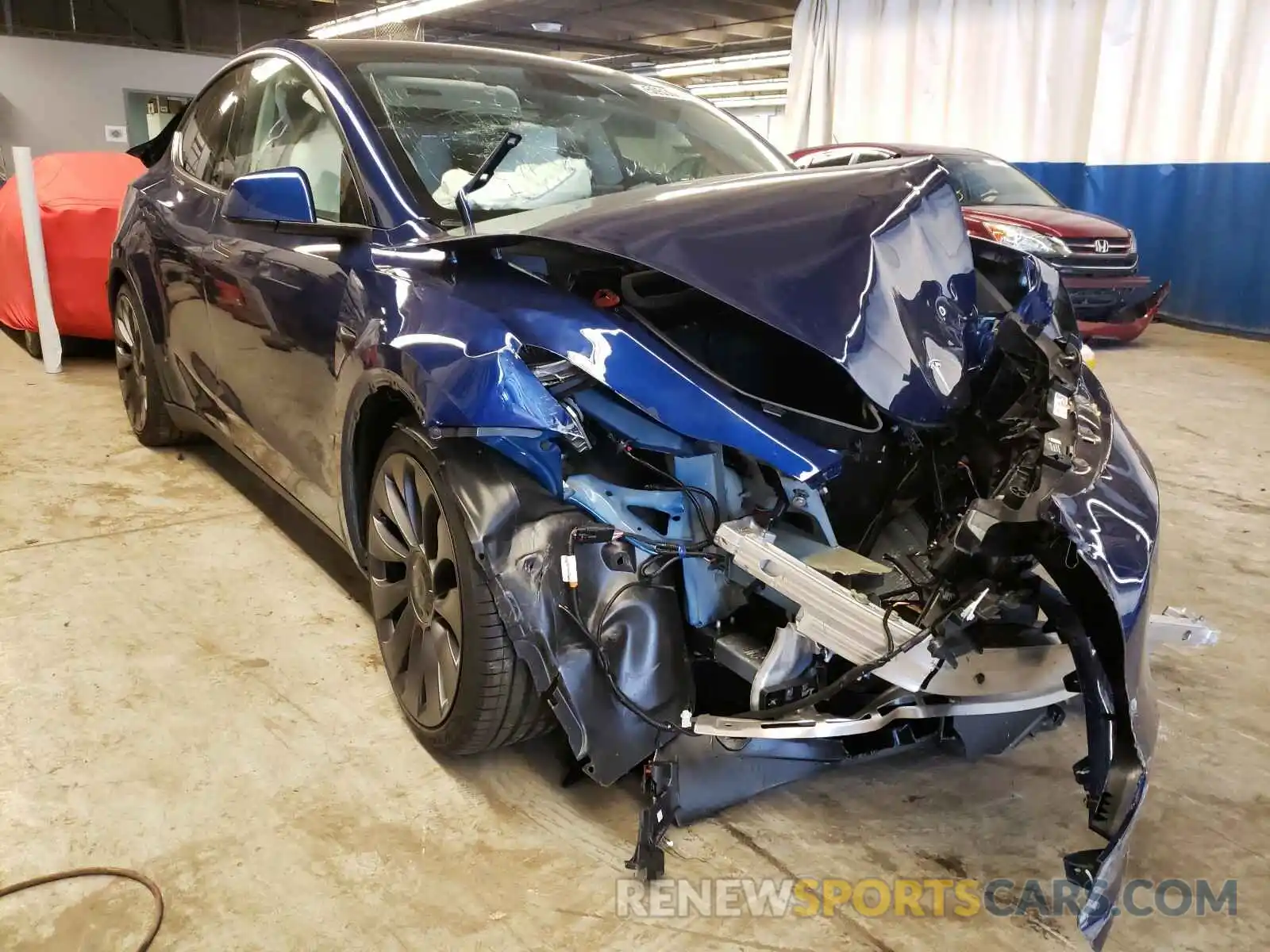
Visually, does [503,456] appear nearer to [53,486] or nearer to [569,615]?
[569,615]

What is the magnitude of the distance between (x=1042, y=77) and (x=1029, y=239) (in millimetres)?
3674

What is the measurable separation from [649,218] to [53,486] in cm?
296

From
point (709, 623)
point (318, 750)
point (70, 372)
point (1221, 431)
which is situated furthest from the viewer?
point (70, 372)

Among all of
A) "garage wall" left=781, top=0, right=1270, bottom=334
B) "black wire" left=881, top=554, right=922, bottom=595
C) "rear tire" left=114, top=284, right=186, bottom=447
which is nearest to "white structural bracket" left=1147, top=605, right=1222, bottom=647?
"black wire" left=881, top=554, right=922, bottom=595

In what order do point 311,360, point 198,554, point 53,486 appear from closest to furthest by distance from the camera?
point 311,360
point 198,554
point 53,486

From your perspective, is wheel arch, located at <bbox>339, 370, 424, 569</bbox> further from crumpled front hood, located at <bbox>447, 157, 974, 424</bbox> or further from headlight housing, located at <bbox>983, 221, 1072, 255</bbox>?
headlight housing, located at <bbox>983, 221, 1072, 255</bbox>

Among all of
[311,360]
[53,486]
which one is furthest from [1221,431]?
[53,486]

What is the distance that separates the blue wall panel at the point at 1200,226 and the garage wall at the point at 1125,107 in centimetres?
1

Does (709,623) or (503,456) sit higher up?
(503,456)

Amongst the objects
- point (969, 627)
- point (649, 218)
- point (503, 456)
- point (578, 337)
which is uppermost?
point (649, 218)

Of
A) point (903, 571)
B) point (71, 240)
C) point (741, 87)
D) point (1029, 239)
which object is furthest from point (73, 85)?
point (903, 571)

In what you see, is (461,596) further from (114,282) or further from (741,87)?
(741,87)

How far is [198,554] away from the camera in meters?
3.04

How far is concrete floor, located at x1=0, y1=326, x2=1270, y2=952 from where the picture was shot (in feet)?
5.31
